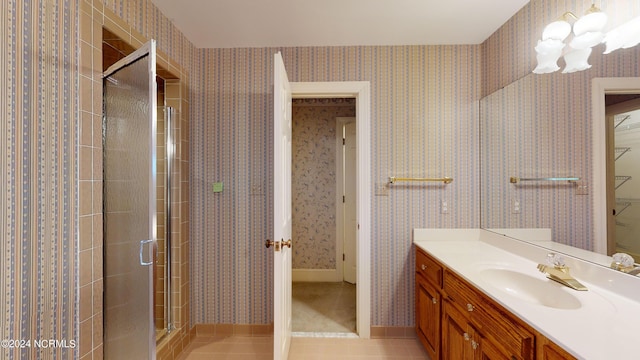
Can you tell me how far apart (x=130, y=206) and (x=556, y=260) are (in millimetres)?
2074

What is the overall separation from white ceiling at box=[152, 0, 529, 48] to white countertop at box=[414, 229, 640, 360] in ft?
5.12

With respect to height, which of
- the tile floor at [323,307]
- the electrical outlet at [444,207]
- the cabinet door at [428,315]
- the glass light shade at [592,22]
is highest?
the glass light shade at [592,22]

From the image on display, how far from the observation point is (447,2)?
166cm

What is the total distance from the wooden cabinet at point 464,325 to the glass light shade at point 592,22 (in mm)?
1346

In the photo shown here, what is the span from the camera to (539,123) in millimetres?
1595

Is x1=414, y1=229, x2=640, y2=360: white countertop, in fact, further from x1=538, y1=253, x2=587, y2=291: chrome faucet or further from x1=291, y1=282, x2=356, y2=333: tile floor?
x1=291, y1=282, x2=356, y2=333: tile floor

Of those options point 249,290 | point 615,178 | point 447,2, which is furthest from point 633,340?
point 249,290

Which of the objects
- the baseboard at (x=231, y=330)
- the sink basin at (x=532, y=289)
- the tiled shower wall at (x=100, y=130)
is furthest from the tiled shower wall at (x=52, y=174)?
the sink basin at (x=532, y=289)

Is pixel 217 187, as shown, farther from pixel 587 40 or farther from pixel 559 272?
pixel 587 40

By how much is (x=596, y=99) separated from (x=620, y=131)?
21 cm

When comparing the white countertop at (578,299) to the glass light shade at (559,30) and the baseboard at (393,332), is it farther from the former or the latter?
the glass light shade at (559,30)

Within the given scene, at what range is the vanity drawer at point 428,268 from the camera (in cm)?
171

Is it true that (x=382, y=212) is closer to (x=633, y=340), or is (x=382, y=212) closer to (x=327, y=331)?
(x=327, y=331)

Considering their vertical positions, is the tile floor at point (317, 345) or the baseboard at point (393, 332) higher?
the baseboard at point (393, 332)
